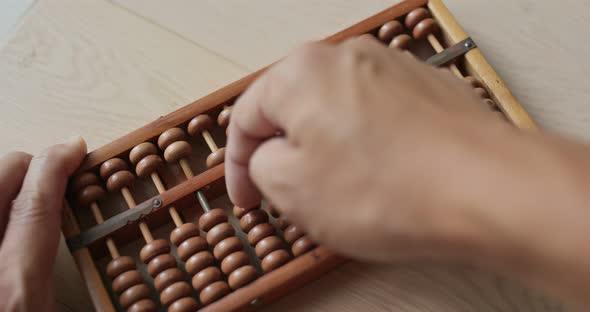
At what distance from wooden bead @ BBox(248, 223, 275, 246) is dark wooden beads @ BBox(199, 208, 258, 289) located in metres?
0.02

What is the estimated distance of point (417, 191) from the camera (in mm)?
411

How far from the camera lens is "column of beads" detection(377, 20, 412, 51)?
893 millimetres

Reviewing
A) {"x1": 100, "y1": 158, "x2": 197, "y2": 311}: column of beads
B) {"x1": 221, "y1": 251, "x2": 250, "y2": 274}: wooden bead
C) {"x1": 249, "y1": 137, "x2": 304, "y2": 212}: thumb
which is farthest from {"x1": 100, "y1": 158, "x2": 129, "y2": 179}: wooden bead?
{"x1": 249, "y1": 137, "x2": 304, "y2": 212}: thumb

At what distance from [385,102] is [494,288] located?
1.37 ft

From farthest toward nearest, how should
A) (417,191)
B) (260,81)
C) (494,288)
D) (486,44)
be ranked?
1. (486,44)
2. (494,288)
3. (260,81)
4. (417,191)

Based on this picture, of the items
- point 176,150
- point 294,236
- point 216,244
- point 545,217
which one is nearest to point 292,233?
point 294,236

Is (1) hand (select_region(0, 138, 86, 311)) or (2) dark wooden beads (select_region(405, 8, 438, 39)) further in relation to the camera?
(2) dark wooden beads (select_region(405, 8, 438, 39))

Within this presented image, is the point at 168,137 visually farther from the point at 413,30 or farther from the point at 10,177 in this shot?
the point at 413,30

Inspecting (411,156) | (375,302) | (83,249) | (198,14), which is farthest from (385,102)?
(198,14)

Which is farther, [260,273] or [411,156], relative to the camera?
[260,273]

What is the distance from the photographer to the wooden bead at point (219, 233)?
0.79 m

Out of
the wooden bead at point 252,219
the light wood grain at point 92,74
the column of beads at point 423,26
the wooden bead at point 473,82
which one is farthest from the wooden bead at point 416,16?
the wooden bead at point 252,219

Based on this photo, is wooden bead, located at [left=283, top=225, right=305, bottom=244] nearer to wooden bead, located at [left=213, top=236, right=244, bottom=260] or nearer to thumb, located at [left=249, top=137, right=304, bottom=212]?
wooden bead, located at [left=213, top=236, right=244, bottom=260]

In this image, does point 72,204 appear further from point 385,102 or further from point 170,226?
point 385,102
